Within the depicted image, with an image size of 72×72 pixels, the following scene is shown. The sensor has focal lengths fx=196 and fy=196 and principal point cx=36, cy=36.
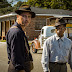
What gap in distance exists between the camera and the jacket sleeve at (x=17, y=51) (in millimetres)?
2965

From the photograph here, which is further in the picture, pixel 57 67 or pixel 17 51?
pixel 57 67

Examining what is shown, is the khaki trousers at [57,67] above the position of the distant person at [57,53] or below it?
below

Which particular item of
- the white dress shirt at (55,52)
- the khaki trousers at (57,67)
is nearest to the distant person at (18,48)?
the white dress shirt at (55,52)

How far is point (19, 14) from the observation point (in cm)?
332

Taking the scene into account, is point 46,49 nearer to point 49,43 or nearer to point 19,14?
point 49,43

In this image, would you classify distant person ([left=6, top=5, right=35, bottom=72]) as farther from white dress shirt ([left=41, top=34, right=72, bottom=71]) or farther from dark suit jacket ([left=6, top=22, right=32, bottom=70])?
white dress shirt ([left=41, top=34, right=72, bottom=71])

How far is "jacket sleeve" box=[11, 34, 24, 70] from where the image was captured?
296 centimetres

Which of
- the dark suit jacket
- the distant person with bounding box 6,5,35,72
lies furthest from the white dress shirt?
the dark suit jacket

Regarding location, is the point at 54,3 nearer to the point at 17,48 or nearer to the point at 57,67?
the point at 57,67

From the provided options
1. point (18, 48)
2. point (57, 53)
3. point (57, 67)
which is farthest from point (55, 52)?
point (18, 48)

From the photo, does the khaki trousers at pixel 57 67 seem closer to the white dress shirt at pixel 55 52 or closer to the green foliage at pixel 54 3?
the white dress shirt at pixel 55 52

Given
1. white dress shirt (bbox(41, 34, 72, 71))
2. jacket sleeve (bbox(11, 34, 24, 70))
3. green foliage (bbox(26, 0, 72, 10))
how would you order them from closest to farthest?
jacket sleeve (bbox(11, 34, 24, 70)), white dress shirt (bbox(41, 34, 72, 71)), green foliage (bbox(26, 0, 72, 10))

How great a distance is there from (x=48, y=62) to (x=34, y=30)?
2449cm

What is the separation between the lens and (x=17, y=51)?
2.97m
